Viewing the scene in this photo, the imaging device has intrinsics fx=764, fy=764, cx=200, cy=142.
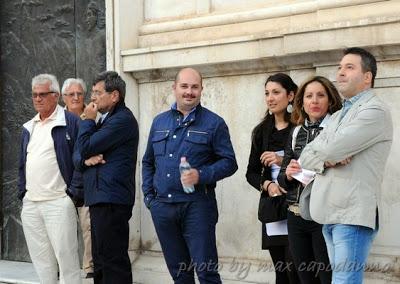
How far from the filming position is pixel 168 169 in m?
5.00

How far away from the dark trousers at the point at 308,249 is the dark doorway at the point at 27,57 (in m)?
3.42

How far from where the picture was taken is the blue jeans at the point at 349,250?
401 cm

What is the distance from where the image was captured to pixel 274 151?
4977 millimetres

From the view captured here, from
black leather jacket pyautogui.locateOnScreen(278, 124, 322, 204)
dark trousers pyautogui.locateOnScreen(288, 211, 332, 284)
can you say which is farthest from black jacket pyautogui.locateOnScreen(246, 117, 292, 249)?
dark trousers pyautogui.locateOnScreen(288, 211, 332, 284)

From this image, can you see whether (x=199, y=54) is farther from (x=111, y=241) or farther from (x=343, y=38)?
(x=111, y=241)

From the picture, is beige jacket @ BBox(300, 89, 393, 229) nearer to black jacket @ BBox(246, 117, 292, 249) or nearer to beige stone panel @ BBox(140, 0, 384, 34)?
black jacket @ BBox(246, 117, 292, 249)

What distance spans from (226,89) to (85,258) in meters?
1.90

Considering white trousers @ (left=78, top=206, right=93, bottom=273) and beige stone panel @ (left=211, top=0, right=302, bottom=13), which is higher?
beige stone panel @ (left=211, top=0, right=302, bottom=13)

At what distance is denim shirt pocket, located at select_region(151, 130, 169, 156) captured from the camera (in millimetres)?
5078

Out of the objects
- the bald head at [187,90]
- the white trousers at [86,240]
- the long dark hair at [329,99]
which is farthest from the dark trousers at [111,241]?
the long dark hair at [329,99]

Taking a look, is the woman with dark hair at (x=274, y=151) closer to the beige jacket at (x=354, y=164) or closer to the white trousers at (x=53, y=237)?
the beige jacket at (x=354, y=164)

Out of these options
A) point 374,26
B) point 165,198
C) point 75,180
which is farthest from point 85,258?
point 374,26

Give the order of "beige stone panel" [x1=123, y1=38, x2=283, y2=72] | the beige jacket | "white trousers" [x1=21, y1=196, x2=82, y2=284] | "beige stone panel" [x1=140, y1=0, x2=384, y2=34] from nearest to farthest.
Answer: the beige jacket
"beige stone panel" [x1=140, y1=0, x2=384, y2=34]
"white trousers" [x1=21, y1=196, x2=82, y2=284]
"beige stone panel" [x1=123, y1=38, x2=283, y2=72]

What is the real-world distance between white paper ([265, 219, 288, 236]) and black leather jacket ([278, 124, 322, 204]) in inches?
10.3
